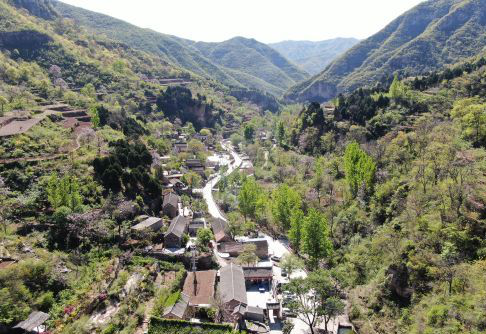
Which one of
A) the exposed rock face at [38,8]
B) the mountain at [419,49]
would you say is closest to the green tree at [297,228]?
the mountain at [419,49]

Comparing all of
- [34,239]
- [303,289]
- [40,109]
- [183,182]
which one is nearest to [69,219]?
[34,239]

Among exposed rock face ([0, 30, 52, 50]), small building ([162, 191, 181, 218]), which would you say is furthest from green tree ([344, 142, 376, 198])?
exposed rock face ([0, 30, 52, 50])

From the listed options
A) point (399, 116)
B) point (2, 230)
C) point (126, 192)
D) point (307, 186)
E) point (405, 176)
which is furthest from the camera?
point (399, 116)

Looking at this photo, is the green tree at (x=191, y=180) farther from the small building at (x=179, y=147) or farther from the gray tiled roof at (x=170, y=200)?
the small building at (x=179, y=147)

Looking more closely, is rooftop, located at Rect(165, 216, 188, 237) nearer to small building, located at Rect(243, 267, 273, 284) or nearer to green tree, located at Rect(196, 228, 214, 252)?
green tree, located at Rect(196, 228, 214, 252)

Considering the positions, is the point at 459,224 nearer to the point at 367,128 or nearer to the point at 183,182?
the point at 367,128
